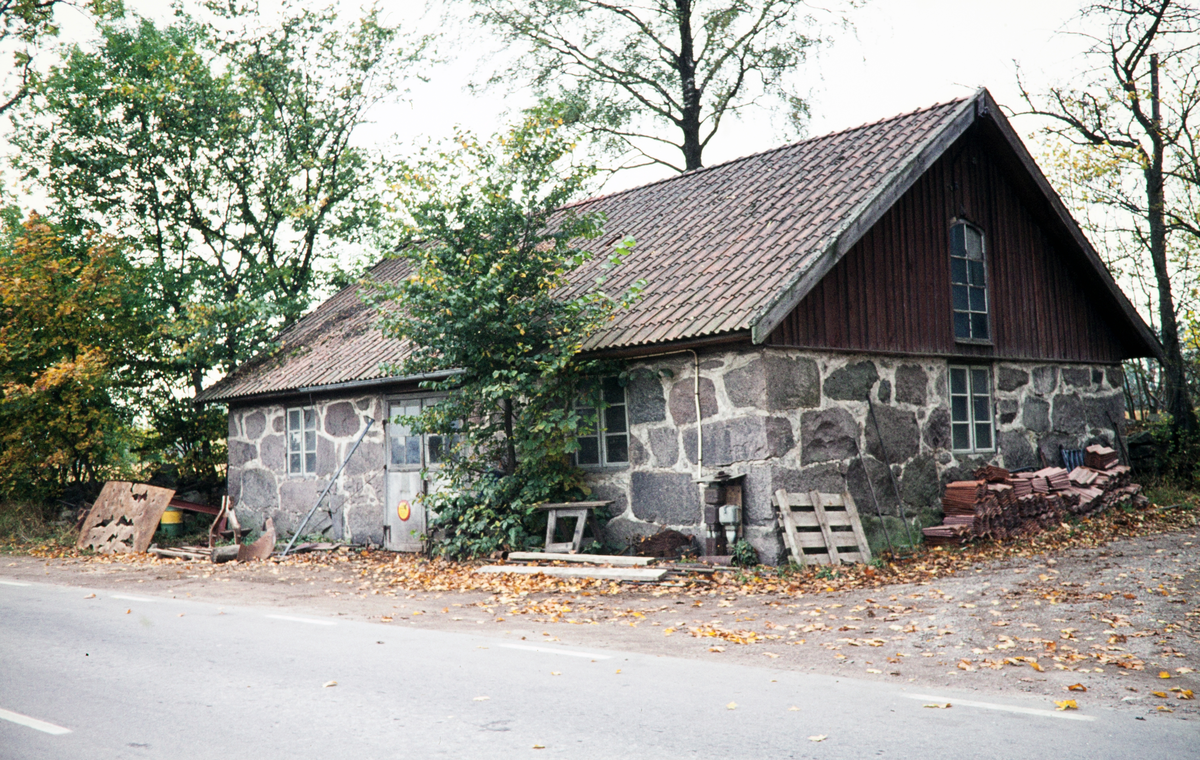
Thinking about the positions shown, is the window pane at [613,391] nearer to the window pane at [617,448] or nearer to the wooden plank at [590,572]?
the window pane at [617,448]

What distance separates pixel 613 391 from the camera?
12852mm

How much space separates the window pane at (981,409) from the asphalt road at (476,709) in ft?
30.2

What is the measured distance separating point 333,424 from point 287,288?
8400 mm

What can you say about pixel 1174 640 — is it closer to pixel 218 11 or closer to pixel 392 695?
pixel 392 695

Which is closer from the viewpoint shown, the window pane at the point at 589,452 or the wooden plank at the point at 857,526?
the wooden plank at the point at 857,526

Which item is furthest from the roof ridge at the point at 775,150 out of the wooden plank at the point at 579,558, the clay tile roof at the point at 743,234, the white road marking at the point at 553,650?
the white road marking at the point at 553,650

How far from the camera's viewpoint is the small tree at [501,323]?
12.3 metres

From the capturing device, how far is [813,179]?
1396cm

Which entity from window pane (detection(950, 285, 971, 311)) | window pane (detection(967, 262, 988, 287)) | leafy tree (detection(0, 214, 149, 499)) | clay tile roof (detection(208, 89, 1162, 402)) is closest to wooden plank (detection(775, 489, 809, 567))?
clay tile roof (detection(208, 89, 1162, 402))

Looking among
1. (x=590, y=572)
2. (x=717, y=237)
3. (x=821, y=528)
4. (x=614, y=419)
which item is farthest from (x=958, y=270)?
(x=590, y=572)

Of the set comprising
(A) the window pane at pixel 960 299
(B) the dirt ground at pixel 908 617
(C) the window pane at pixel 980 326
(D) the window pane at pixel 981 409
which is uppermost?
(A) the window pane at pixel 960 299

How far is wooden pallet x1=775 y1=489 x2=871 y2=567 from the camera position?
11.0 meters

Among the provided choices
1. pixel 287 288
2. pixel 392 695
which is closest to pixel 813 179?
pixel 392 695

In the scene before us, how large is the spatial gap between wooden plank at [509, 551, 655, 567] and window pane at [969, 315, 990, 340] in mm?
6572
